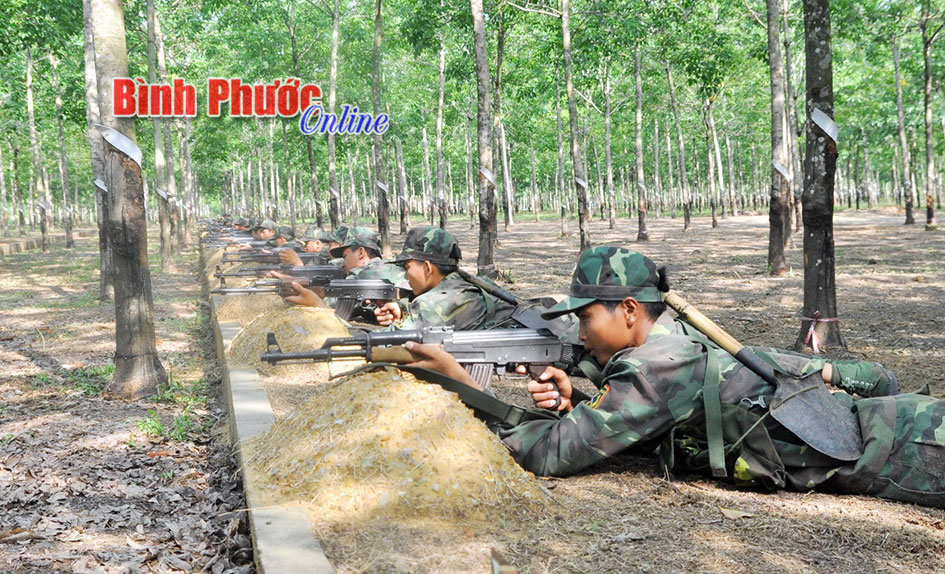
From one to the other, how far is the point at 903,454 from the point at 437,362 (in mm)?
2012

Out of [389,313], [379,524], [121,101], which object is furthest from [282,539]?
[121,101]

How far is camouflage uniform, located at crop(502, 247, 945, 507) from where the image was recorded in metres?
3.15

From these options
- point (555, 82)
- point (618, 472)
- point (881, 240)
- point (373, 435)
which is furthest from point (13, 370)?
point (555, 82)

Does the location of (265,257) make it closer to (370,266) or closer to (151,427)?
(370,266)

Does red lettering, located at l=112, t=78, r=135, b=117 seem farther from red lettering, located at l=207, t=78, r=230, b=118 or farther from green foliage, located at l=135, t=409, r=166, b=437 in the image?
red lettering, located at l=207, t=78, r=230, b=118

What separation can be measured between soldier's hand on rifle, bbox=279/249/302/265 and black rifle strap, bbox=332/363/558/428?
23.2 ft

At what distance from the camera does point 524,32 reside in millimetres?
24312

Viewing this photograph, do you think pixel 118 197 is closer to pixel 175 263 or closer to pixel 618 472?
pixel 618 472

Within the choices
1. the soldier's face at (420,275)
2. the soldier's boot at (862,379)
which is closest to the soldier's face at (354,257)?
the soldier's face at (420,275)

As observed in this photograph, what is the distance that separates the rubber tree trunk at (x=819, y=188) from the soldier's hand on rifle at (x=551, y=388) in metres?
3.88

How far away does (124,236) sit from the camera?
602cm

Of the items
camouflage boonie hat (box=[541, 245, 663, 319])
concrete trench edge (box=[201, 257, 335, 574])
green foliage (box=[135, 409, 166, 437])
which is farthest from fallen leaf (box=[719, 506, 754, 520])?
green foliage (box=[135, 409, 166, 437])

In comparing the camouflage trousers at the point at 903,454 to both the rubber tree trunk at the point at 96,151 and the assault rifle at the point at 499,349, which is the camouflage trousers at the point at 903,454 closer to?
the assault rifle at the point at 499,349

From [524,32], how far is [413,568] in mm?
23669
